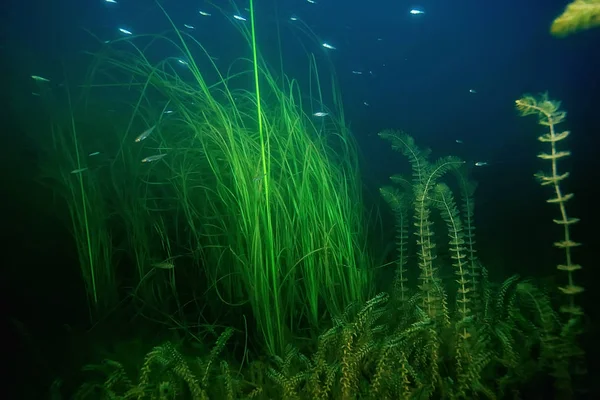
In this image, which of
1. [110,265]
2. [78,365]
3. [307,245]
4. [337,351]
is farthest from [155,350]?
[110,265]

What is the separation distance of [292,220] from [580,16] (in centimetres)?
254

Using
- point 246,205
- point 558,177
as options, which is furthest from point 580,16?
point 246,205

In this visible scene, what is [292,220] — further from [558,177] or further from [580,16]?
[580,16]

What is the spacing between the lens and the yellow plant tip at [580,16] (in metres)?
2.24

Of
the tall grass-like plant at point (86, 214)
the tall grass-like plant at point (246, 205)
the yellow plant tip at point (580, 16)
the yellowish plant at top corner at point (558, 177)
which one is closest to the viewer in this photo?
the yellow plant tip at point (580, 16)

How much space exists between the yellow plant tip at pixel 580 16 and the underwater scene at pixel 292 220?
0.01 m

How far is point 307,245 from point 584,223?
112 inches

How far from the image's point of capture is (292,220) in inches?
147

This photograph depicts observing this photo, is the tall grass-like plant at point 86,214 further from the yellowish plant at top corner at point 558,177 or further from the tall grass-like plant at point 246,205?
the yellowish plant at top corner at point 558,177

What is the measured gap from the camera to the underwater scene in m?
2.68

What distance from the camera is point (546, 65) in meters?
5.12

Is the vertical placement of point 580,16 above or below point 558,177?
above

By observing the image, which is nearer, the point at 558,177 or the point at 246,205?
the point at 558,177

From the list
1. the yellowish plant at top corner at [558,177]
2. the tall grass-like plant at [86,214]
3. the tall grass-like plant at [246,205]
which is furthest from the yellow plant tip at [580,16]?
the tall grass-like plant at [86,214]
